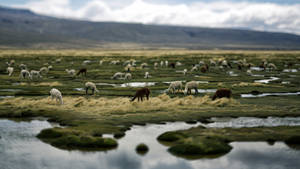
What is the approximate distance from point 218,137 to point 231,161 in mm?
2488

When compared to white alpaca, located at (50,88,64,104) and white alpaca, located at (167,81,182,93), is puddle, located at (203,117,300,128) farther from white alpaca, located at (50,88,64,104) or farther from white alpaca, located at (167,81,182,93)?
white alpaca, located at (50,88,64,104)

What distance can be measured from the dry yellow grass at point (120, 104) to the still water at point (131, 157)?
18.7 feet

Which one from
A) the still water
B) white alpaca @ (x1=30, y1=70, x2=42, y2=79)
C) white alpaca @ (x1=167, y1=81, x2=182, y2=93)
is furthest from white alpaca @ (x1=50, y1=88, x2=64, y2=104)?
white alpaca @ (x1=30, y1=70, x2=42, y2=79)

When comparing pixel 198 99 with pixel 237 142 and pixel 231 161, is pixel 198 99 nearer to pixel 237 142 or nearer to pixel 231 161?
pixel 237 142

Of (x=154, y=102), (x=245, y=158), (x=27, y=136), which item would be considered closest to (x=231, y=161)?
(x=245, y=158)

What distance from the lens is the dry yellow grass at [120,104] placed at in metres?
22.9

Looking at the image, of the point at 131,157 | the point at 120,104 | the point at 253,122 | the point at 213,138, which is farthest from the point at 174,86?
the point at 131,157

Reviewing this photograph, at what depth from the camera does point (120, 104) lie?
24.4 m

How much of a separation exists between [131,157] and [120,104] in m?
10.1

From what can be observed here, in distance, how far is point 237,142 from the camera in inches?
642

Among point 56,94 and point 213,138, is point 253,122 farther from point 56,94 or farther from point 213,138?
point 56,94

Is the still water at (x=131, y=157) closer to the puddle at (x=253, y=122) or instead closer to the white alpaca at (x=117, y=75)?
the puddle at (x=253, y=122)

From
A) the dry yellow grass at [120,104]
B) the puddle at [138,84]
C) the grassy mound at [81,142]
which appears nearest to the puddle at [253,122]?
the dry yellow grass at [120,104]

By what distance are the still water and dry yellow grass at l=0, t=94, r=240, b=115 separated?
5707mm
